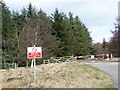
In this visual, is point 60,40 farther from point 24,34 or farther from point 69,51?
point 24,34

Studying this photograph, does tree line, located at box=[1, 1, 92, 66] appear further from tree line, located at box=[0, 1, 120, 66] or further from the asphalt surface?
the asphalt surface

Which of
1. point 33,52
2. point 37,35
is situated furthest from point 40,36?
point 33,52

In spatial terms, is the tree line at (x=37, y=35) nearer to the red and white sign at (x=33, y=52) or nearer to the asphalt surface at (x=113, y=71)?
the asphalt surface at (x=113, y=71)

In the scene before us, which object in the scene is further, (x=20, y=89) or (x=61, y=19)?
(x=61, y=19)

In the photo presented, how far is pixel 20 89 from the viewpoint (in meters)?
15.4

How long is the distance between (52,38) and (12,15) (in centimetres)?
1856

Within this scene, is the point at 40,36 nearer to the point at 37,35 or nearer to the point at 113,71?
the point at 37,35

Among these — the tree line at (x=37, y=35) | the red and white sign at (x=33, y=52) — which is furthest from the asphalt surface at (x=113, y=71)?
the tree line at (x=37, y=35)

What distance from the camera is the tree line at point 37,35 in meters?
54.5

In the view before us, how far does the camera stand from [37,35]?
181ft

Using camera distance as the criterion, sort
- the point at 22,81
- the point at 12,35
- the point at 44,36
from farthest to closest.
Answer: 1. the point at 12,35
2. the point at 44,36
3. the point at 22,81

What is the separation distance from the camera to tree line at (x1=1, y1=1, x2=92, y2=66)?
179ft


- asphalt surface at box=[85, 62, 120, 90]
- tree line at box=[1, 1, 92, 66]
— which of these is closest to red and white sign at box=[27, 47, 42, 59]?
asphalt surface at box=[85, 62, 120, 90]

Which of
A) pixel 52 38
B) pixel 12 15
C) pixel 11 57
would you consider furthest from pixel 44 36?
pixel 12 15
